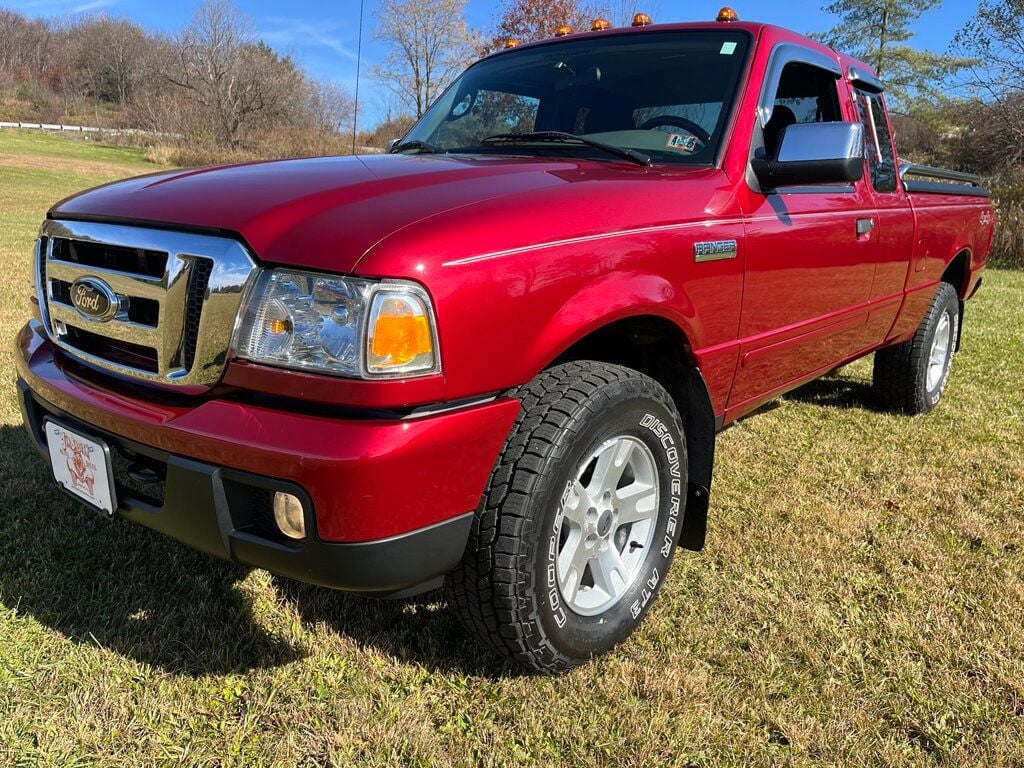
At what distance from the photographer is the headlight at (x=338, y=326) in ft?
5.09

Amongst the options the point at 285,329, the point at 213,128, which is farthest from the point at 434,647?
the point at 213,128

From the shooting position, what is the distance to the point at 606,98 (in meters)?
2.88

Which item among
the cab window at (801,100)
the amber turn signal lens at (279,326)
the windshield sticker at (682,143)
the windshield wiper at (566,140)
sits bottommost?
the amber turn signal lens at (279,326)

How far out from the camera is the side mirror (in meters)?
2.39

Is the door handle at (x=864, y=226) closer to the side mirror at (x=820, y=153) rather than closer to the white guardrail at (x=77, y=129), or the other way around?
the side mirror at (x=820, y=153)

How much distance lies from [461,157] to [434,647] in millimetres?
1568

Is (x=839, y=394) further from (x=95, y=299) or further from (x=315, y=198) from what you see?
(x=95, y=299)

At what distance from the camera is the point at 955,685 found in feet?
6.90

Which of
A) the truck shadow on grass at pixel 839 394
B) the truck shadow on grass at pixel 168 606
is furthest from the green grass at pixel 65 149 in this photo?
the truck shadow on grass at pixel 168 606

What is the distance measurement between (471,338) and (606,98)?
1640 millimetres

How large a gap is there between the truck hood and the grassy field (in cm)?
118

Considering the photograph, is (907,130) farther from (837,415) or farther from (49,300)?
(49,300)

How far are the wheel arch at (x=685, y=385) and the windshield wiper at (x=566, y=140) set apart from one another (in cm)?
60

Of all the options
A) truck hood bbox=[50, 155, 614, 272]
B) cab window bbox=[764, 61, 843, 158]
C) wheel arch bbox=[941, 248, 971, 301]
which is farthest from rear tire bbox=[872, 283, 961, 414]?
truck hood bbox=[50, 155, 614, 272]
